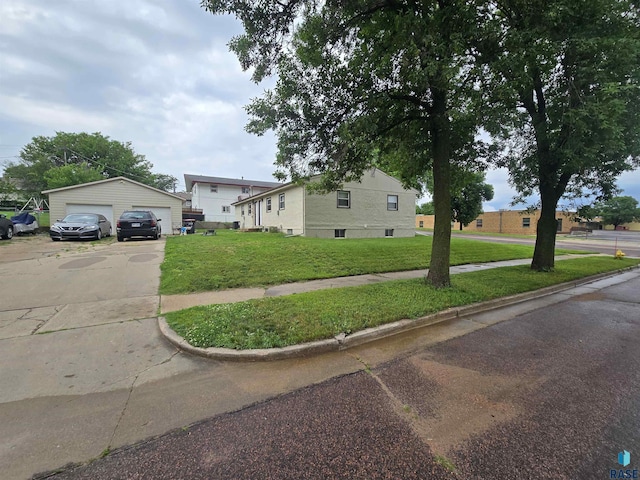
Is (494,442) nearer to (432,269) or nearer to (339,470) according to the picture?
(339,470)

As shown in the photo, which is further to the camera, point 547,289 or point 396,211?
point 396,211

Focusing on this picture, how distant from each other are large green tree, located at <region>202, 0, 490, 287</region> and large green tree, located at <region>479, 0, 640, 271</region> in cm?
67

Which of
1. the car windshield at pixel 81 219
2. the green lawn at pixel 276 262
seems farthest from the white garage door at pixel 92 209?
the green lawn at pixel 276 262

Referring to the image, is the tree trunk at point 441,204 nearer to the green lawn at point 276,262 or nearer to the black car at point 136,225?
the green lawn at point 276,262

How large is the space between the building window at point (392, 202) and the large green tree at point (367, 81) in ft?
38.6

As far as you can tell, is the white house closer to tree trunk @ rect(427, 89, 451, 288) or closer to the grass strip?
tree trunk @ rect(427, 89, 451, 288)

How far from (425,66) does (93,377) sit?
6793mm

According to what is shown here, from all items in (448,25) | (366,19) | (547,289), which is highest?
(366,19)

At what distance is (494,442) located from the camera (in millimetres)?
2229

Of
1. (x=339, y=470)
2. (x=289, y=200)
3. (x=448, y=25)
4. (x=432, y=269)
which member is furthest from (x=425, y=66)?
(x=289, y=200)

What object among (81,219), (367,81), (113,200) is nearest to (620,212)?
(367,81)

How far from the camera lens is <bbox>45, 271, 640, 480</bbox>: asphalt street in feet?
6.48

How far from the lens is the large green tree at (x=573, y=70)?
5.08 metres

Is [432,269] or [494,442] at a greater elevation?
[432,269]
